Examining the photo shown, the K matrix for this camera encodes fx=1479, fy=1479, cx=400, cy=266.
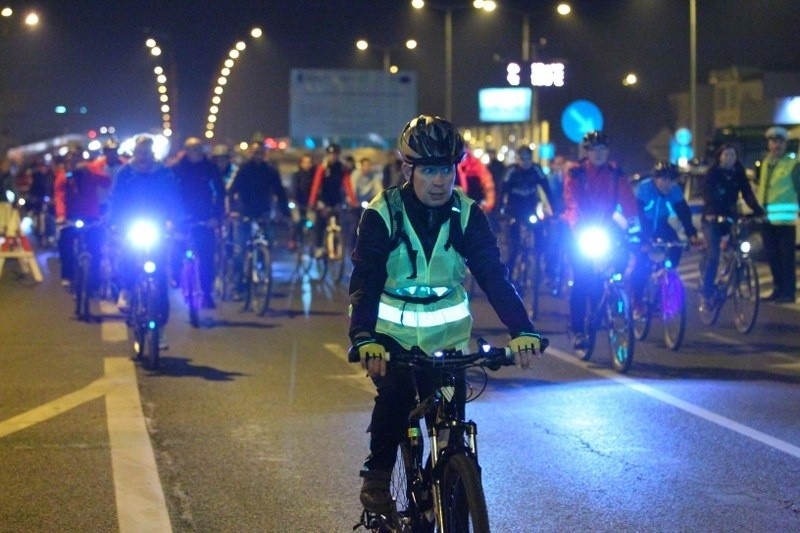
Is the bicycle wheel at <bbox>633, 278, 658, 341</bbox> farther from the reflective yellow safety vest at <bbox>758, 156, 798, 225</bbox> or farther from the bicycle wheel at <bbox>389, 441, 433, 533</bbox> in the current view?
the bicycle wheel at <bbox>389, 441, 433, 533</bbox>

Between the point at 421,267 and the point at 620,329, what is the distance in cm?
692

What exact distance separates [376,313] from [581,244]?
24.6 feet

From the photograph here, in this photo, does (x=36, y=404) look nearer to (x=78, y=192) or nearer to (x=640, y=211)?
(x=640, y=211)

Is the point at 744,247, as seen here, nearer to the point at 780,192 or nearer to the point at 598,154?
the point at 780,192

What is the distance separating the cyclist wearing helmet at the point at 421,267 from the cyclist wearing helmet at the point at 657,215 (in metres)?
7.99

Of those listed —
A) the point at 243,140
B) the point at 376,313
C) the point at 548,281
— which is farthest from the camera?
→ the point at 243,140

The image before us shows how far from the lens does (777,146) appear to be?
55.0 feet

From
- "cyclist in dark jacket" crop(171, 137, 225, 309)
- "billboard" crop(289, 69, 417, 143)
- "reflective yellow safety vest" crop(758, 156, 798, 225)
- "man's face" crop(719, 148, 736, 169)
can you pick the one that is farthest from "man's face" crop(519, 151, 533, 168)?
"billboard" crop(289, 69, 417, 143)

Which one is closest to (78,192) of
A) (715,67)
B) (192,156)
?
(192,156)

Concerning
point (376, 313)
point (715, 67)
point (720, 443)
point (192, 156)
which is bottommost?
point (720, 443)

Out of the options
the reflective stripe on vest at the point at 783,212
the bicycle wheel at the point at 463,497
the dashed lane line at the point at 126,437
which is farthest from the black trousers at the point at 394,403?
the reflective stripe on vest at the point at 783,212

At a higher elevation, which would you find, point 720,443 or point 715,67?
point 715,67

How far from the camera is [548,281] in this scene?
18.8 meters

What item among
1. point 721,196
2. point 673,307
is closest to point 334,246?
point 721,196
